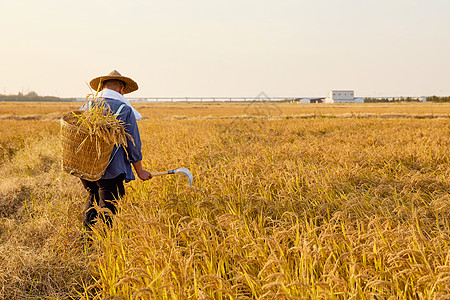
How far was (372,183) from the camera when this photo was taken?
4242 mm

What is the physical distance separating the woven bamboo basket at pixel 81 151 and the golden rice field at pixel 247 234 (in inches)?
11.5

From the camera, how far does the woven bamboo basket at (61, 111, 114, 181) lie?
285cm

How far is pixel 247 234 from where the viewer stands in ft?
7.89

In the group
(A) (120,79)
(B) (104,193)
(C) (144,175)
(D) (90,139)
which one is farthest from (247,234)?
(A) (120,79)

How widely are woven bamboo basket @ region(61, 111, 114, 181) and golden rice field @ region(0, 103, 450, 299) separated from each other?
0.29 meters

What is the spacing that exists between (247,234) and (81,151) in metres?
1.81

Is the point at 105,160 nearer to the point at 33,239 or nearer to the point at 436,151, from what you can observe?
the point at 33,239

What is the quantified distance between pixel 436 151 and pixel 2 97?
3922 inches

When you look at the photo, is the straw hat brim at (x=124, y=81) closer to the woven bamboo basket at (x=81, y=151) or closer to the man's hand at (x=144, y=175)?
the woven bamboo basket at (x=81, y=151)

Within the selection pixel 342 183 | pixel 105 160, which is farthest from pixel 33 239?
pixel 342 183

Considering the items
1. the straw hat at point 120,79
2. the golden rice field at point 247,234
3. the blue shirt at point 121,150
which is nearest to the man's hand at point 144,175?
the blue shirt at point 121,150

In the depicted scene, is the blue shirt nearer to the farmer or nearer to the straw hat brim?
the farmer

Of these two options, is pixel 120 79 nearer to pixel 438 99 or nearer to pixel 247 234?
pixel 247 234

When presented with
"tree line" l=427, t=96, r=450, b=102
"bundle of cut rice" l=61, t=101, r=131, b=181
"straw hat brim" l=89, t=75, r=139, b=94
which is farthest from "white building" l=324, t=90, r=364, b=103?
"bundle of cut rice" l=61, t=101, r=131, b=181
